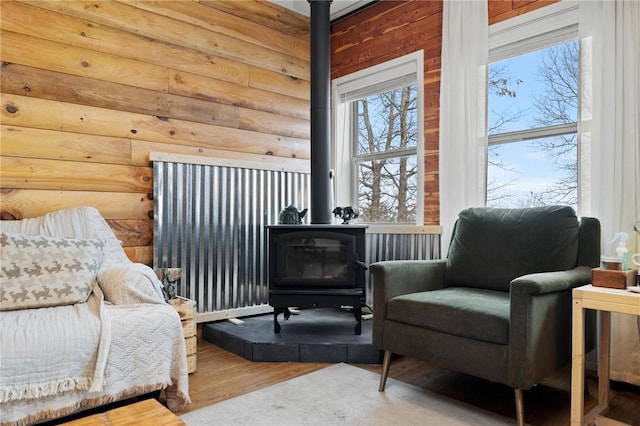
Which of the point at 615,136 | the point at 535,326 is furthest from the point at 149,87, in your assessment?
the point at 615,136

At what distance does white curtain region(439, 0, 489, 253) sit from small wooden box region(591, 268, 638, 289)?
1092 mm

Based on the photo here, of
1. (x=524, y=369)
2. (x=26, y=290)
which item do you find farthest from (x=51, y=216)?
(x=524, y=369)

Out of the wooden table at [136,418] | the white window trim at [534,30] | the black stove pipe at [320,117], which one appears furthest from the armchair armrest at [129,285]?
the white window trim at [534,30]

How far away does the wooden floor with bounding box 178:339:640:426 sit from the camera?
1.98 meters

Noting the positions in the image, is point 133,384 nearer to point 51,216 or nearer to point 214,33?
point 51,216

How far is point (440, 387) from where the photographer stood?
2.25 m

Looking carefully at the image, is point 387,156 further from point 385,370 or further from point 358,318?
point 385,370

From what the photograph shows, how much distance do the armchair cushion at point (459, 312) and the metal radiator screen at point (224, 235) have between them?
0.93 m

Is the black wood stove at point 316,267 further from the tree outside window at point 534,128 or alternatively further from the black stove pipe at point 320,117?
the tree outside window at point 534,128

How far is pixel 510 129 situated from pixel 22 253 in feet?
9.41

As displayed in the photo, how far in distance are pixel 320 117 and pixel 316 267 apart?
1.08 m

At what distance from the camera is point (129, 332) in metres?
1.85

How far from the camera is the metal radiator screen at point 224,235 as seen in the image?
2969mm

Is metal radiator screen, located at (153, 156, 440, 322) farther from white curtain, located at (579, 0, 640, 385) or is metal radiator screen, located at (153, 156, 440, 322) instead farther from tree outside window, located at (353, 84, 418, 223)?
white curtain, located at (579, 0, 640, 385)
